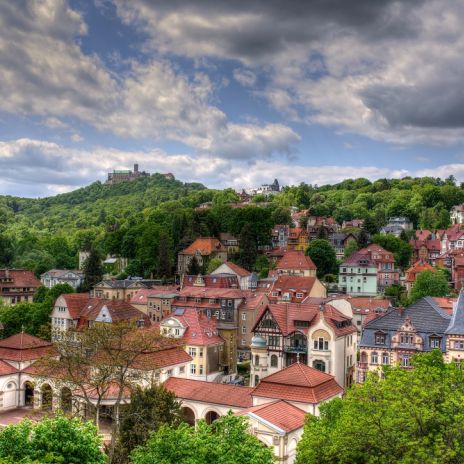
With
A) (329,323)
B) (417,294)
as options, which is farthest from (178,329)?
(417,294)

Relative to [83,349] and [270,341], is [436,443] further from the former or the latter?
[270,341]

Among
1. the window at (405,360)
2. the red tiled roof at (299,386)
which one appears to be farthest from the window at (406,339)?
the red tiled roof at (299,386)

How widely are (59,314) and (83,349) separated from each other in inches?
1510

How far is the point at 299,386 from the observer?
163ft

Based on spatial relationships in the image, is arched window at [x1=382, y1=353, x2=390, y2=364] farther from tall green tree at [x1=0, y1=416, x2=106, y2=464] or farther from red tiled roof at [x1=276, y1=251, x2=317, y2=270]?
red tiled roof at [x1=276, y1=251, x2=317, y2=270]

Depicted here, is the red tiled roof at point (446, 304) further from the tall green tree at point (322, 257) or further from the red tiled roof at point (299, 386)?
the tall green tree at point (322, 257)

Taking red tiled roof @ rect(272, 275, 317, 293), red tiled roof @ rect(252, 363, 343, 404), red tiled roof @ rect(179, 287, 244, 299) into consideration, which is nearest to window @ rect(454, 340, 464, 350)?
red tiled roof @ rect(252, 363, 343, 404)

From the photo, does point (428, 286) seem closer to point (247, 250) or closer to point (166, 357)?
point (247, 250)

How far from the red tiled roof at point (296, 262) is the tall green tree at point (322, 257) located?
5.69 metres

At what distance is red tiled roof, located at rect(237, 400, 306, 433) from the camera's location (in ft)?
141

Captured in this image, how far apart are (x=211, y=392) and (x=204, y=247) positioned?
6607 cm

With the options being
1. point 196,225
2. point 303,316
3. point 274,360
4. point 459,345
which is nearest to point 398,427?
point 459,345

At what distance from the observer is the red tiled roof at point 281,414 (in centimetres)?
4288

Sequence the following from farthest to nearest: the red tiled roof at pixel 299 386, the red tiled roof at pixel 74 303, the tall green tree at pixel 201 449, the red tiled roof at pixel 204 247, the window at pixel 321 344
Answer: the red tiled roof at pixel 204 247, the red tiled roof at pixel 74 303, the window at pixel 321 344, the red tiled roof at pixel 299 386, the tall green tree at pixel 201 449
